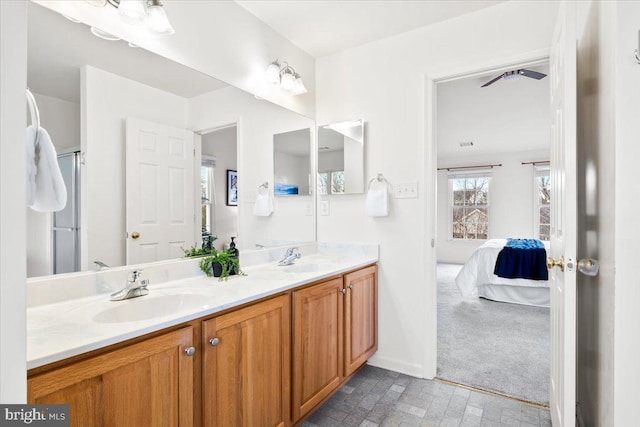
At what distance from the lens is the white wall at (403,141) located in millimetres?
2150

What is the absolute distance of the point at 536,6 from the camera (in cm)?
191

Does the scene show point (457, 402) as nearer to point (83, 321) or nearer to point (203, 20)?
point (83, 321)

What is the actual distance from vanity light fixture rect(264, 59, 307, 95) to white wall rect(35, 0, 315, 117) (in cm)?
5

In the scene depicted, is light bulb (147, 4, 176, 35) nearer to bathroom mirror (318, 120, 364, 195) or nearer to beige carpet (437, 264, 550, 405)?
bathroom mirror (318, 120, 364, 195)

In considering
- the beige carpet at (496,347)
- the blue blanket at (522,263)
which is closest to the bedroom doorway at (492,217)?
the beige carpet at (496,347)

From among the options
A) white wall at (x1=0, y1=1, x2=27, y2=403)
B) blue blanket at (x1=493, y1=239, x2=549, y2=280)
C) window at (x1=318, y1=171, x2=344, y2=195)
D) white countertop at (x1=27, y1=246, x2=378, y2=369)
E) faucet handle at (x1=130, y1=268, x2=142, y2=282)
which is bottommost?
blue blanket at (x1=493, y1=239, x2=549, y2=280)

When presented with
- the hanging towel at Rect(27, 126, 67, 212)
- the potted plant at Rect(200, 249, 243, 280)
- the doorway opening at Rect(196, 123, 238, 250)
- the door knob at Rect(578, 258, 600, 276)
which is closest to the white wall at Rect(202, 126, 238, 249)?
the doorway opening at Rect(196, 123, 238, 250)

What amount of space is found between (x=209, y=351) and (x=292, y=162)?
67.4 inches

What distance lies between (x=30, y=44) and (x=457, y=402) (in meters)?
2.66

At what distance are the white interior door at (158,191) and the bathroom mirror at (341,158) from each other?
114 centimetres

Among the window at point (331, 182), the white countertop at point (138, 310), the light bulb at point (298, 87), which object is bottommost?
the white countertop at point (138, 310)

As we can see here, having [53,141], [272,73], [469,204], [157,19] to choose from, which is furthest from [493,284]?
[53,141]

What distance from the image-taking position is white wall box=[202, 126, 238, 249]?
1.92 m

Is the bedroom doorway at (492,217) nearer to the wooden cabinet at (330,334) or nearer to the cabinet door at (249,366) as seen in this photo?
the wooden cabinet at (330,334)
